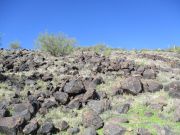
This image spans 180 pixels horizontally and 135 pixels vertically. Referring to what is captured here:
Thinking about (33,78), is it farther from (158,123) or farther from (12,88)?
(158,123)

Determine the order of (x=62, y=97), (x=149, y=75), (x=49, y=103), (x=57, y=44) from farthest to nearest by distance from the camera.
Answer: (x=57, y=44) < (x=149, y=75) < (x=62, y=97) < (x=49, y=103)

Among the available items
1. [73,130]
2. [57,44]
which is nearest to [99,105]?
[73,130]

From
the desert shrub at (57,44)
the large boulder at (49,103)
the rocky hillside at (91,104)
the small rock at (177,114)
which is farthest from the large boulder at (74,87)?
the desert shrub at (57,44)

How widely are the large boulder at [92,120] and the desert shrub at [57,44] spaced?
22504mm

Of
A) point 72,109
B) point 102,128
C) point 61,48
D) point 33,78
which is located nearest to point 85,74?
point 33,78

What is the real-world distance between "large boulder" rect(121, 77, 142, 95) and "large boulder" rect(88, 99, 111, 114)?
1.71 metres

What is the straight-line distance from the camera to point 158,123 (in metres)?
13.3

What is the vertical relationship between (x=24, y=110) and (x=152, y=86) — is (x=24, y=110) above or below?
below

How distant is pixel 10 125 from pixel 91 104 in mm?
3511

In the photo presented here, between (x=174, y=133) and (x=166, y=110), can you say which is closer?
(x=174, y=133)

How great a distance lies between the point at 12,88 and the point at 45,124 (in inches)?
219

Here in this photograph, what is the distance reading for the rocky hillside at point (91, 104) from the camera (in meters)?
12.8

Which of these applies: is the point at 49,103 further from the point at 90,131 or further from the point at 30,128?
the point at 90,131

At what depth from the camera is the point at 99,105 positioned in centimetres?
1480
